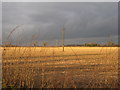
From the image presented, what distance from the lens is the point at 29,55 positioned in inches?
148

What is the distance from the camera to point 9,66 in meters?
3.86

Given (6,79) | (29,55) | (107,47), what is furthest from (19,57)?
(107,47)

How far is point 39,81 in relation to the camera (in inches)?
157

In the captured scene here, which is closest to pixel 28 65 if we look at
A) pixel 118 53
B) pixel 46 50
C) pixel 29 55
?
pixel 29 55

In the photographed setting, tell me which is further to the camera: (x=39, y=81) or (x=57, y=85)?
(x=39, y=81)

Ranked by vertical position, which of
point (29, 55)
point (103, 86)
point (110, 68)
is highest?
point (29, 55)

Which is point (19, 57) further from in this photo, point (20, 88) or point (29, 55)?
point (20, 88)

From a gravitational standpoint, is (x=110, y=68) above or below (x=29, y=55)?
below

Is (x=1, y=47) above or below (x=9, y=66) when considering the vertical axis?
above

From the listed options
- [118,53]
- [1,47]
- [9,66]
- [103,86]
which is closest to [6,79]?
[9,66]

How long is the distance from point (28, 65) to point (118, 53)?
5.72ft

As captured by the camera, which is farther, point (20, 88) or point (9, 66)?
point (9, 66)

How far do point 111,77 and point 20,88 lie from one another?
1764 mm

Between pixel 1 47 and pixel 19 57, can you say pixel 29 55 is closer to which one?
pixel 19 57
